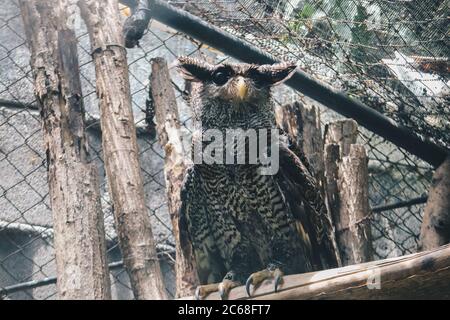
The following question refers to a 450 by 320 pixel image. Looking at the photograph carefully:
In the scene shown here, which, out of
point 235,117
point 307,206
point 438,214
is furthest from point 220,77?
point 438,214

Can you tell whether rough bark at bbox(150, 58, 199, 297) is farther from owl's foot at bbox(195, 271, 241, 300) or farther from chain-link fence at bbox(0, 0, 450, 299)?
chain-link fence at bbox(0, 0, 450, 299)

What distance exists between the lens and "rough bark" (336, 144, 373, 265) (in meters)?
3.57

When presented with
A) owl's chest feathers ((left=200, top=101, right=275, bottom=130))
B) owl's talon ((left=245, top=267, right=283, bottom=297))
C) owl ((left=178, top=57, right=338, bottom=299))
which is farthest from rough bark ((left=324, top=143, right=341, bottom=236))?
owl's talon ((left=245, top=267, right=283, bottom=297))

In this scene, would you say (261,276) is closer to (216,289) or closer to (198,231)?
(216,289)

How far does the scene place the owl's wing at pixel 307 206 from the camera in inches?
126

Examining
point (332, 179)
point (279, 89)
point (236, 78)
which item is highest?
point (279, 89)

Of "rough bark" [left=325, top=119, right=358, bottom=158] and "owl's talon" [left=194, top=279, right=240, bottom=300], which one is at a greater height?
"rough bark" [left=325, top=119, right=358, bottom=158]

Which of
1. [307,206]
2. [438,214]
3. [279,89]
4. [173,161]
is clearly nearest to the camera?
[307,206]

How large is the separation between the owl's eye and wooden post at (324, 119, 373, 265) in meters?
0.75

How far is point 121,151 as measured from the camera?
3123mm

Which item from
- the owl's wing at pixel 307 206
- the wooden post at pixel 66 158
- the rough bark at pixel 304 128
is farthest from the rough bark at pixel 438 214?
the wooden post at pixel 66 158

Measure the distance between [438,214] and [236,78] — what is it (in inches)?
58.0

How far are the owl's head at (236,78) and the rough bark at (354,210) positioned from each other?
598 mm
